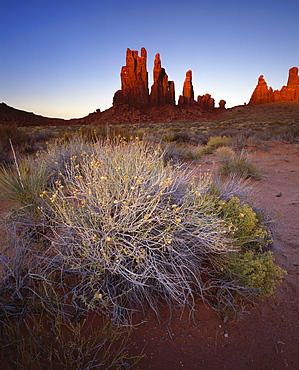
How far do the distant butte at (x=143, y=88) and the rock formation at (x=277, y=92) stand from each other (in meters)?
31.5

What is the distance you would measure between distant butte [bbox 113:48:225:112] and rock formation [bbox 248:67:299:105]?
31.5 m

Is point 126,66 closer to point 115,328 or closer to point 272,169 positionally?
point 272,169

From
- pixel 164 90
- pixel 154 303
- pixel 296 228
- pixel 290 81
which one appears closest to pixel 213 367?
pixel 154 303

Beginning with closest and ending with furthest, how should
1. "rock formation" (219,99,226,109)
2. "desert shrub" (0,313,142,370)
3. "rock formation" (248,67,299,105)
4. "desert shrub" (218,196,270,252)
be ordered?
1. "desert shrub" (0,313,142,370)
2. "desert shrub" (218,196,270,252)
3. "rock formation" (248,67,299,105)
4. "rock formation" (219,99,226,109)

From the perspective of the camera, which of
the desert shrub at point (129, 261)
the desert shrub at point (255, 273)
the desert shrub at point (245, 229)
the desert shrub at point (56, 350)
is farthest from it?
the desert shrub at point (245, 229)

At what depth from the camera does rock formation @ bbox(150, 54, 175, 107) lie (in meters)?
78.2

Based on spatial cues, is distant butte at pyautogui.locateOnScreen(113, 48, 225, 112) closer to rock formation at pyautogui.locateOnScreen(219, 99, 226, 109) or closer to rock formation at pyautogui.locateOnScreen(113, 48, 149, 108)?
rock formation at pyautogui.locateOnScreen(113, 48, 149, 108)

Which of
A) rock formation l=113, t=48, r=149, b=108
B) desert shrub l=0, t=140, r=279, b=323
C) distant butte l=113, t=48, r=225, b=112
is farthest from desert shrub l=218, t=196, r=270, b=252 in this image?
rock formation l=113, t=48, r=149, b=108

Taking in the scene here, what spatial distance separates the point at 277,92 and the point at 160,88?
174 feet

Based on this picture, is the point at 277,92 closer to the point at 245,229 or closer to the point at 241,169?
the point at 241,169

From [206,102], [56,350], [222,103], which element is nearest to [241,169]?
[56,350]

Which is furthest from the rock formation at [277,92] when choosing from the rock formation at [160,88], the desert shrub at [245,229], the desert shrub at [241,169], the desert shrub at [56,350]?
the desert shrub at [56,350]

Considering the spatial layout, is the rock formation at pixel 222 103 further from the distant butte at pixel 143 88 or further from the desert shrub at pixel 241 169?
the desert shrub at pixel 241 169

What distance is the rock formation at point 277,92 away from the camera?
88.7 m
